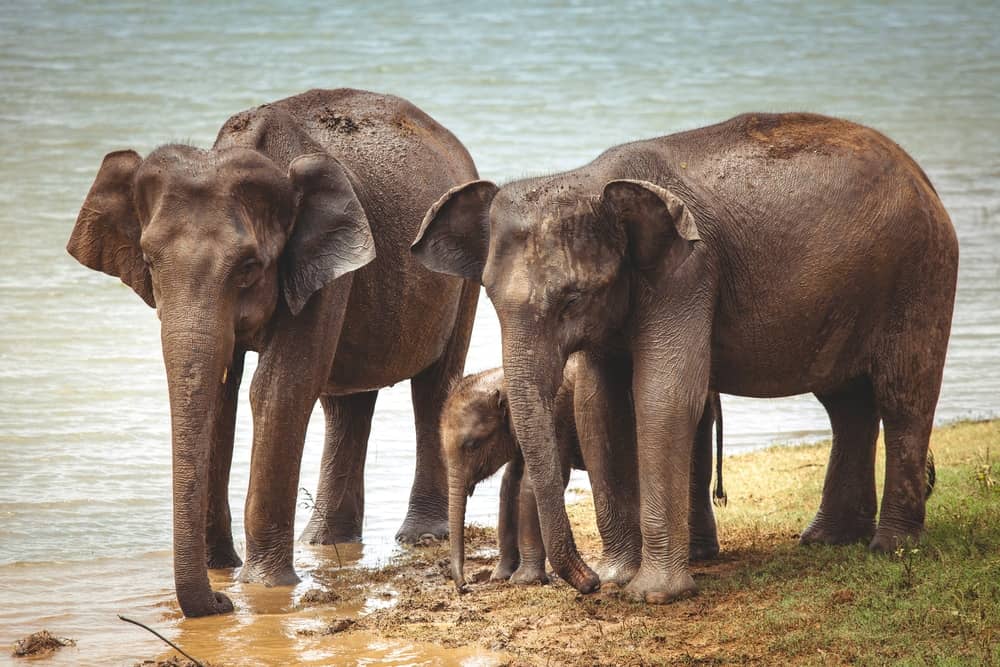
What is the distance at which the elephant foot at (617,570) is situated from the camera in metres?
7.70

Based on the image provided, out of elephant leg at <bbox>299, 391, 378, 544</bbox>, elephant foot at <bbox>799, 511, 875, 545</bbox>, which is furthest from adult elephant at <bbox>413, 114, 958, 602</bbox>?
elephant leg at <bbox>299, 391, 378, 544</bbox>

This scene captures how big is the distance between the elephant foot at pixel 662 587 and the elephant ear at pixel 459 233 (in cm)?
158

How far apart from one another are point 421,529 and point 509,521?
1.71m

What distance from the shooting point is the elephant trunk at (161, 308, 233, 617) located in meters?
7.15

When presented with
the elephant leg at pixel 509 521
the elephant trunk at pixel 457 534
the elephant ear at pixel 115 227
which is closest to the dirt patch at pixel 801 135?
the elephant leg at pixel 509 521

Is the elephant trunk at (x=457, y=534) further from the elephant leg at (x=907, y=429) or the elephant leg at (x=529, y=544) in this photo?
the elephant leg at (x=907, y=429)

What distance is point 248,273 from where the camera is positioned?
7.52 m

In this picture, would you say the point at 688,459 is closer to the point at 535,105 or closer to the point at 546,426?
the point at 546,426

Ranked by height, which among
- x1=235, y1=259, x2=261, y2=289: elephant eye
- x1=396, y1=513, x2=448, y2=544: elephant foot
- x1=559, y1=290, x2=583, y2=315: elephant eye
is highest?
x1=235, y1=259, x2=261, y2=289: elephant eye

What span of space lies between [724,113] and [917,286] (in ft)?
83.0

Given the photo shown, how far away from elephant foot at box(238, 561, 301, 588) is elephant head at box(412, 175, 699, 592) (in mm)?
1709

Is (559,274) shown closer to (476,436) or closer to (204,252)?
(476,436)

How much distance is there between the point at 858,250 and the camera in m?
7.48

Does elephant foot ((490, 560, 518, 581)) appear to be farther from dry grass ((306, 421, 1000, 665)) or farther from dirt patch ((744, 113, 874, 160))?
dirt patch ((744, 113, 874, 160))
